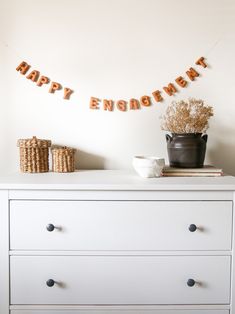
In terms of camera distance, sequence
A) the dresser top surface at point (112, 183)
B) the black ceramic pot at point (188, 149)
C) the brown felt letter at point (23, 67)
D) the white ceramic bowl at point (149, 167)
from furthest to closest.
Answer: the brown felt letter at point (23, 67) → the black ceramic pot at point (188, 149) → the white ceramic bowl at point (149, 167) → the dresser top surface at point (112, 183)

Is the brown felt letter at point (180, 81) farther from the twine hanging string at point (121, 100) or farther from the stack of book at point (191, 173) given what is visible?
the stack of book at point (191, 173)

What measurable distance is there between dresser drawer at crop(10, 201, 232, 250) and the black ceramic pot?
33 centimetres

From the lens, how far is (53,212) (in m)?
1.53

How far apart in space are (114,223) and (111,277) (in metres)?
0.21

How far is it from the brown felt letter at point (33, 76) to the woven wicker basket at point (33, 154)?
14.0 inches

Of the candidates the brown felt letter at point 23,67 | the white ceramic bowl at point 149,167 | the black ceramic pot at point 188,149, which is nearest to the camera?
the white ceramic bowl at point 149,167

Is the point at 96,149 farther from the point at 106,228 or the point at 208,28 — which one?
the point at 208,28

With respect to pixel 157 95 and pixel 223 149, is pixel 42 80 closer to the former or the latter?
pixel 157 95

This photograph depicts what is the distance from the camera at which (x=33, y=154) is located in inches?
71.7

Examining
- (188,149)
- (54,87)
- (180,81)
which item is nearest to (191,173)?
(188,149)

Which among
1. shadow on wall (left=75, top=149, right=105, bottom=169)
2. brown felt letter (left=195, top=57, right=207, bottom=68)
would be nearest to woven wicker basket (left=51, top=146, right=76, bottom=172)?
shadow on wall (left=75, top=149, right=105, bottom=169)

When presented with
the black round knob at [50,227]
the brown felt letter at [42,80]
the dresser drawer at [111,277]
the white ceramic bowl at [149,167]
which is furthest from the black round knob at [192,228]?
the brown felt letter at [42,80]

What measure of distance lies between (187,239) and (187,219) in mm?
80

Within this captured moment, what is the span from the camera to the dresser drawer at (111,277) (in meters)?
1.54
